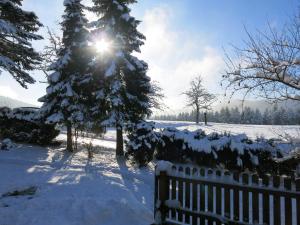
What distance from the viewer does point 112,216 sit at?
20.6ft

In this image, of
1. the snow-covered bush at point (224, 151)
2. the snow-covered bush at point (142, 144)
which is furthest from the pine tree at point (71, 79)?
the snow-covered bush at point (224, 151)

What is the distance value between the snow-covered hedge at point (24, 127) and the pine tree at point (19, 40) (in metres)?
1.97

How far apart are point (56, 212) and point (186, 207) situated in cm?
286

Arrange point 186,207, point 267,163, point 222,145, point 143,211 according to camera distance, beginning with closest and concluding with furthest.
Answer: point 186,207, point 143,211, point 267,163, point 222,145

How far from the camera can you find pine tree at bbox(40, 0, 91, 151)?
616 inches

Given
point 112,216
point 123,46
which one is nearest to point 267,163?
point 112,216

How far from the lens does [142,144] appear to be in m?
13.3

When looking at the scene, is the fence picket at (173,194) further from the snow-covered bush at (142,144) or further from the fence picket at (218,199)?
the snow-covered bush at (142,144)

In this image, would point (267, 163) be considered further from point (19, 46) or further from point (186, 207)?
point (19, 46)

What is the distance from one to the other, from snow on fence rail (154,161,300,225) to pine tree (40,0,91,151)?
409 inches

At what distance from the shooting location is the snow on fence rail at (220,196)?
454cm

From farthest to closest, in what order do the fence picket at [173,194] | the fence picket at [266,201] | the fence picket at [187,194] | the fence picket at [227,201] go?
the fence picket at [173,194] → the fence picket at [187,194] → the fence picket at [227,201] → the fence picket at [266,201]

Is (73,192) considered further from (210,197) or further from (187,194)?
(210,197)

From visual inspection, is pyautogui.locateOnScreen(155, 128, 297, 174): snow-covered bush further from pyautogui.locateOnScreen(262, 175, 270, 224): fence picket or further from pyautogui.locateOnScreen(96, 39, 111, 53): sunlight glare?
pyautogui.locateOnScreen(262, 175, 270, 224): fence picket
